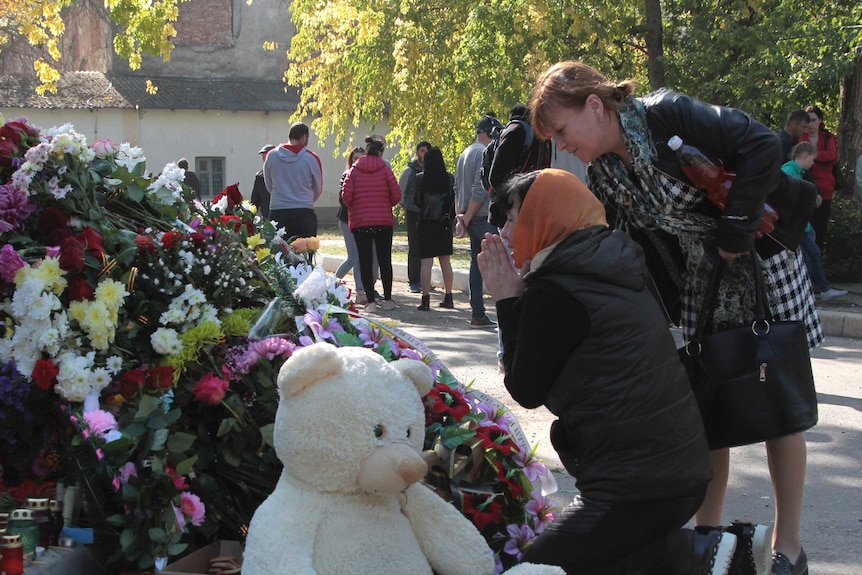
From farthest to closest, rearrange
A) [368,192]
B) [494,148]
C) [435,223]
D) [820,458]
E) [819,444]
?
[435,223] < [368,192] < [494,148] < [819,444] < [820,458]

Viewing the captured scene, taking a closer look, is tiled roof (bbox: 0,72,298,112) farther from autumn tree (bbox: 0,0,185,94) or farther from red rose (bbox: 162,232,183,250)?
red rose (bbox: 162,232,183,250)

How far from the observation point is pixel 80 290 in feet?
11.1

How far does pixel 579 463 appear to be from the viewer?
9.40 ft

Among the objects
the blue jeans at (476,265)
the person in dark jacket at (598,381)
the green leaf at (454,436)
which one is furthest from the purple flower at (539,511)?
the blue jeans at (476,265)

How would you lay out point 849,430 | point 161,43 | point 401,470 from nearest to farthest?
point 401,470 < point 849,430 < point 161,43

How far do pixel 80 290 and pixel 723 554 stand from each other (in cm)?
215

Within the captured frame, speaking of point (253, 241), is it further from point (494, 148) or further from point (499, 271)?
point (494, 148)

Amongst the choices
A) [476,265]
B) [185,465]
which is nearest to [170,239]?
[185,465]

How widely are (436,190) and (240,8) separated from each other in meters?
27.0

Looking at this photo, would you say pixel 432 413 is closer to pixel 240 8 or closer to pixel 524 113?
pixel 524 113

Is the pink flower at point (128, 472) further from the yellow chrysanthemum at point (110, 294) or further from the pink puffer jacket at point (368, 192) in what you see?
the pink puffer jacket at point (368, 192)

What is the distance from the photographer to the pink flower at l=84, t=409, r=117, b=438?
314 centimetres

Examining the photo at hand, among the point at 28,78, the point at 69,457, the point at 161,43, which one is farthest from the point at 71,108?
the point at 69,457

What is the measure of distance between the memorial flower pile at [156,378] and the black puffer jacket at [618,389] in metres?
0.63
